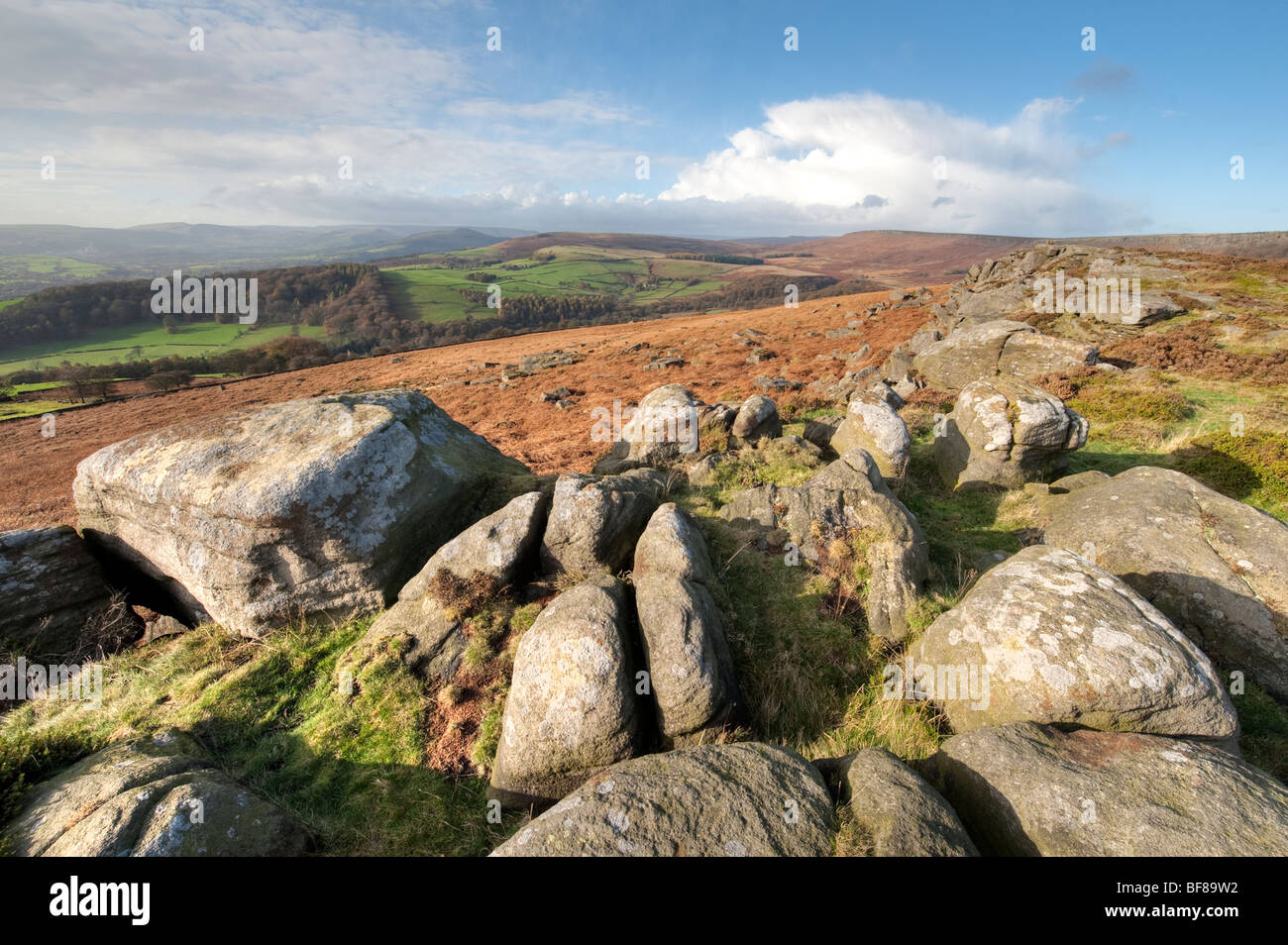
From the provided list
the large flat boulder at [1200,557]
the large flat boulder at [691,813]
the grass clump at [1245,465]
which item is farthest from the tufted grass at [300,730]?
the grass clump at [1245,465]

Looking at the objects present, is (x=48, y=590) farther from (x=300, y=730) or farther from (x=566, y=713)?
(x=566, y=713)

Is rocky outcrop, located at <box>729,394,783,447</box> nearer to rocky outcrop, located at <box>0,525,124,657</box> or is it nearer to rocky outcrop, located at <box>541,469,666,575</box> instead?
rocky outcrop, located at <box>541,469,666,575</box>

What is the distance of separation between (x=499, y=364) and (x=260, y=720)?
4253cm

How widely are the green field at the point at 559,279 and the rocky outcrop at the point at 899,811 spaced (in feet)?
322

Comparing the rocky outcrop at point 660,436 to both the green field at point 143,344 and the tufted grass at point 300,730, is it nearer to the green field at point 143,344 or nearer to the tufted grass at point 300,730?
the tufted grass at point 300,730

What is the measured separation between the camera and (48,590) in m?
9.34

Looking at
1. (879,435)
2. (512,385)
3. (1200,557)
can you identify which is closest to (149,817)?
(879,435)

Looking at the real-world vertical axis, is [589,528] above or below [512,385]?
below

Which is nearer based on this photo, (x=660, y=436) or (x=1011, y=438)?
(x=1011, y=438)

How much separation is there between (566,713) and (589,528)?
3.24 metres
